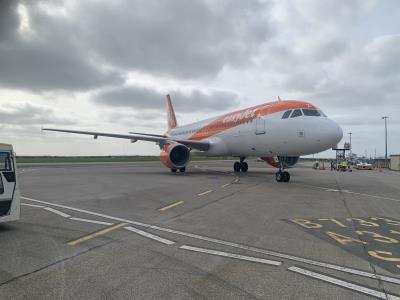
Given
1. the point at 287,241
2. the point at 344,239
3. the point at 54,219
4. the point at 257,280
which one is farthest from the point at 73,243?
the point at 344,239

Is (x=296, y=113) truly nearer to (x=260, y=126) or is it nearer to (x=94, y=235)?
(x=260, y=126)

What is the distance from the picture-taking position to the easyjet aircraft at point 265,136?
48.2ft

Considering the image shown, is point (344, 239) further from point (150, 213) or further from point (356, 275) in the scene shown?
point (150, 213)

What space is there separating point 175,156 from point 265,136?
713 centimetres

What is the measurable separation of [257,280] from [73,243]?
10.1ft

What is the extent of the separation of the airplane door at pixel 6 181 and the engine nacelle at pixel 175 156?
1500cm

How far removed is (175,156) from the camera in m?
22.0

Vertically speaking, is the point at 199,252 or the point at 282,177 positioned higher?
the point at 282,177

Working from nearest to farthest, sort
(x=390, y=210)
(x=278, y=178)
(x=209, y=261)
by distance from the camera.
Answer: (x=209, y=261), (x=390, y=210), (x=278, y=178)

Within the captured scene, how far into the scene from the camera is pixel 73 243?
17.6 ft

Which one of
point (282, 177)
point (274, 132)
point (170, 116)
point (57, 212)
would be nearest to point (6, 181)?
point (57, 212)

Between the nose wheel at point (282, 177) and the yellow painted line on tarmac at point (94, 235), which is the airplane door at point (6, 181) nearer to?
the yellow painted line on tarmac at point (94, 235)

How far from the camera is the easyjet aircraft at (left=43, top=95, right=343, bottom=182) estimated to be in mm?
14680

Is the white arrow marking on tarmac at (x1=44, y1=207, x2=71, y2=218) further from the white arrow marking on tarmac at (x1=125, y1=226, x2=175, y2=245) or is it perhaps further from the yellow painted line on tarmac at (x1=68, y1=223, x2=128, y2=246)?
the white arrow marking on tarmac at (x1=125, y1=226, x2=175, y2=245)
